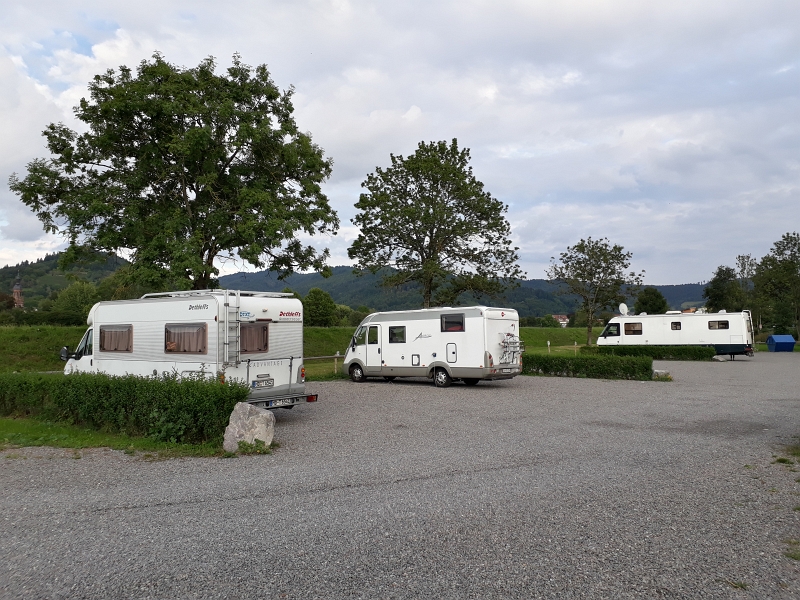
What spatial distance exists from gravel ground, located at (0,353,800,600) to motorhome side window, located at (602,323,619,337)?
23.6 meters

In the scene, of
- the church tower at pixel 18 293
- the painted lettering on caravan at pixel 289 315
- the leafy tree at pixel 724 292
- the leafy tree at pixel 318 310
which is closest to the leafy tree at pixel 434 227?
the painted lettering on caravan at pixel 289 315

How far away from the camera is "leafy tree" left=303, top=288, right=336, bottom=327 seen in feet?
193

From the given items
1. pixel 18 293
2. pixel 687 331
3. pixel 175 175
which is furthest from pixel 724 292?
pixel 18 293

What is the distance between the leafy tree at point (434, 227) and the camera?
27922 millimetres

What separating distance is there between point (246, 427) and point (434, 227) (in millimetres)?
20690

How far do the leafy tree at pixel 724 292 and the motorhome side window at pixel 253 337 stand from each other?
6108 centimetres

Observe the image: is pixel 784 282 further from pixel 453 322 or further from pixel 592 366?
pixel 453 322

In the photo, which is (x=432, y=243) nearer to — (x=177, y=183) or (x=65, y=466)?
(x=177, y=183)

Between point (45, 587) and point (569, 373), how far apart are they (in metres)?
19.8

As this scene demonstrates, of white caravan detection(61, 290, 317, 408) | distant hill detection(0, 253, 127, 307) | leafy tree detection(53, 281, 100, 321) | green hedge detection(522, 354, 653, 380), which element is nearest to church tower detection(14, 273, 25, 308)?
distant hill detection(0, 253, 127, 307)

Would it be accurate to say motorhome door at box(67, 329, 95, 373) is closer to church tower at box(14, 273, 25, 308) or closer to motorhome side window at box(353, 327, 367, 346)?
motorhome side window at box(353, 327, 367, 346)

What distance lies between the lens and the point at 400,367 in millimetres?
18609

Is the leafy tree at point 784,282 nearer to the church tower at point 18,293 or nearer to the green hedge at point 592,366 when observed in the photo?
the green hedge at point 592,366

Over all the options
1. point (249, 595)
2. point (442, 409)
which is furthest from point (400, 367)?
point (249, 595)
